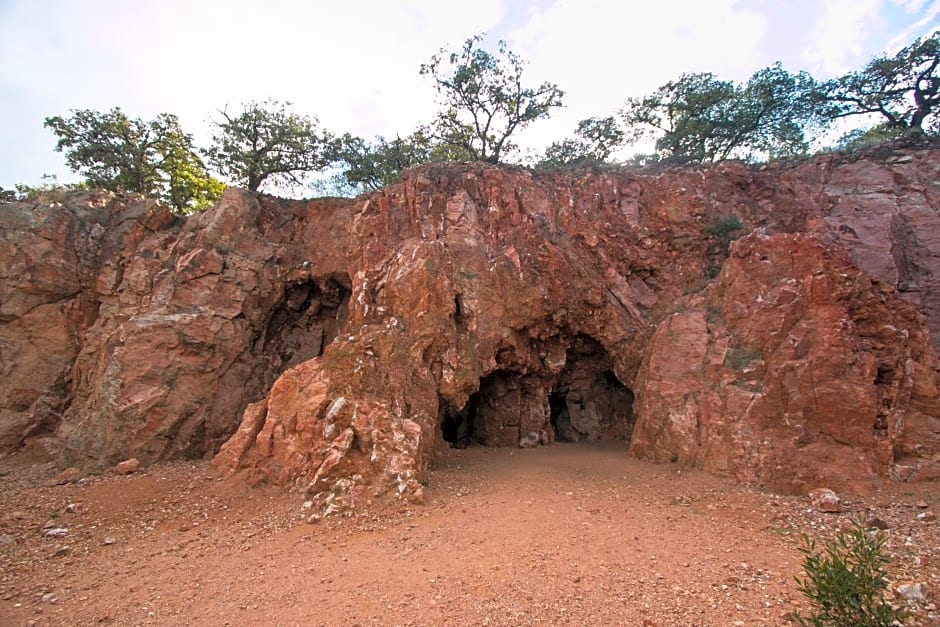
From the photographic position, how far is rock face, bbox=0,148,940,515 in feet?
25.9

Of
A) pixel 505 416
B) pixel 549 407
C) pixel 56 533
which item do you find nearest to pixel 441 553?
pixel 56 533

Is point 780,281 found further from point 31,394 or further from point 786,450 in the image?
point 31,394

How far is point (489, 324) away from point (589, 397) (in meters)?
4.24

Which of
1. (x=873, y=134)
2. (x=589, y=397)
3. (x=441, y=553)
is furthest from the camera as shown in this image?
(x=873, y=134)

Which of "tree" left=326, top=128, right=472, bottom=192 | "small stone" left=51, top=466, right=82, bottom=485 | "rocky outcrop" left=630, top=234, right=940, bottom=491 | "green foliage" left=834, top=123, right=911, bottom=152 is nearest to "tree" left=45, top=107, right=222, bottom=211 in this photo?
"tree" left=326, top=128, right=472, bottom=192

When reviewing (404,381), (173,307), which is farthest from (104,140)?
(404,381)

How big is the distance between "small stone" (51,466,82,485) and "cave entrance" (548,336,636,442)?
10439 millimetres

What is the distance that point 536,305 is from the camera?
37.5ft

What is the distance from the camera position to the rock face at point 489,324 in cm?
791

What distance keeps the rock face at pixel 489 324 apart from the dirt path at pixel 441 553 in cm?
80

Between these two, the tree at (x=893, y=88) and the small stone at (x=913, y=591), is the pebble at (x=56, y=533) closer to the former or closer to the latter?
the small stone at (x=913, y=591)

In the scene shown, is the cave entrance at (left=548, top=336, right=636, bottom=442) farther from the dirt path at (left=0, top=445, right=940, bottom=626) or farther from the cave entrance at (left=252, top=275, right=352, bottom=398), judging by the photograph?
the cave entrance at (left=252, top=275, right=352, bottom=398)

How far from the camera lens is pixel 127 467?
9.05 meters

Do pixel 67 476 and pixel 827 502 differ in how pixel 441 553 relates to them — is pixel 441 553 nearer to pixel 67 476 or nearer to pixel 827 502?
pixel 827 502
